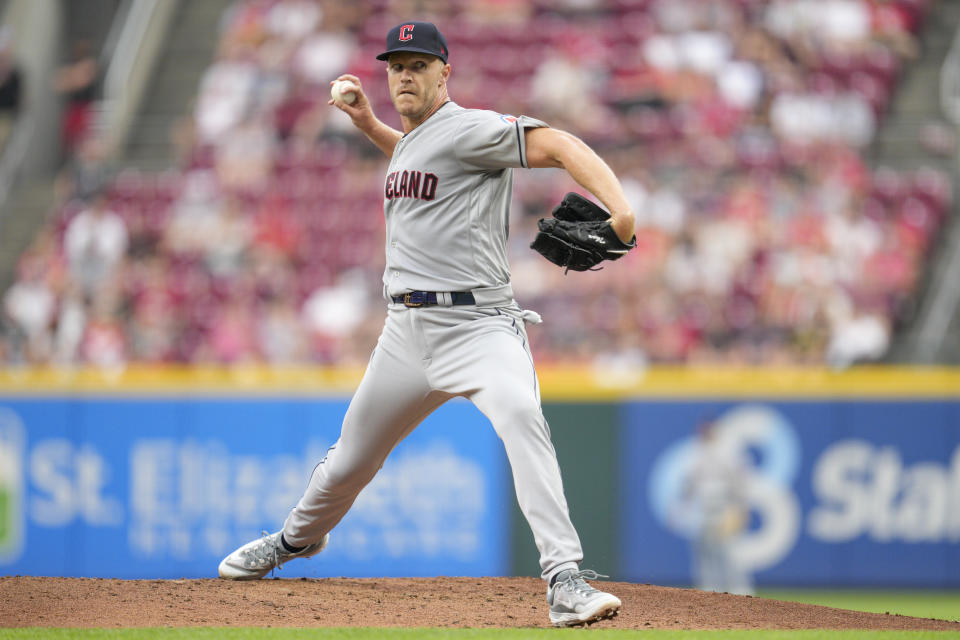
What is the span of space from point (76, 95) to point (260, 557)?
11951 millimetres

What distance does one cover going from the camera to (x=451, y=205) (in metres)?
4.60

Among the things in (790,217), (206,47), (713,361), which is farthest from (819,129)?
(206,47)

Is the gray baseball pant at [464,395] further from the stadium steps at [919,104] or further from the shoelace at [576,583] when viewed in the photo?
the stadium steps at [919,104]

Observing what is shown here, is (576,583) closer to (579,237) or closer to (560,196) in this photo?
(579,237)

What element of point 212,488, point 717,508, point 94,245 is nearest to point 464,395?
point 717,508

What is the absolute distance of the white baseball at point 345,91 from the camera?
16.3 ft

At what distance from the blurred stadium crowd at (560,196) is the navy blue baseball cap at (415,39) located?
6.63 meters

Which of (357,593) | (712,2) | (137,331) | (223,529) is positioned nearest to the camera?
(357,593)

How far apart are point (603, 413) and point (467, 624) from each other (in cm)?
603

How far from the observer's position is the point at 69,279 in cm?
1231

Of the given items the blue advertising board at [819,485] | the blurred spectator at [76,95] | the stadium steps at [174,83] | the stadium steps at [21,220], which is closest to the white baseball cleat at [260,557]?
the blue advertising board at [819,485]

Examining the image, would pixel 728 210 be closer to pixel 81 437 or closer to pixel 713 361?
pixel 713 361

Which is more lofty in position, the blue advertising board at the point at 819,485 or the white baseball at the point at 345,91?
the white baseball at the point at 345,91

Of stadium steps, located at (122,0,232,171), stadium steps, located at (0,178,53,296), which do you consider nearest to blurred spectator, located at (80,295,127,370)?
stadium steps, located at (0,178,53,296)
